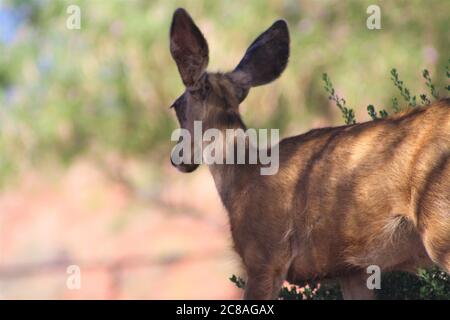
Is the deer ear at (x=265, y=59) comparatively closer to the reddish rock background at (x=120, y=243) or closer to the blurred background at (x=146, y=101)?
the blurred background at (x=146, y=101)

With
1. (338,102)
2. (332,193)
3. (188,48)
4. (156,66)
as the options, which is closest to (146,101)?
(156,66)

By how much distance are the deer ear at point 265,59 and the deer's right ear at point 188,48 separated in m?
0.38

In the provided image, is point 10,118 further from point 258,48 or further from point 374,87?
point 258,48

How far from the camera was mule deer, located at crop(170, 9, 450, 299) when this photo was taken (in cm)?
524

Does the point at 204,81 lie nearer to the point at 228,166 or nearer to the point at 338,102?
the point at 228,166

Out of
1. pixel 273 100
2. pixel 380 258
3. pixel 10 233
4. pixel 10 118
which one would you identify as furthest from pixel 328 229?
pixel 10 233

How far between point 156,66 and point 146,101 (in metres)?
0.65

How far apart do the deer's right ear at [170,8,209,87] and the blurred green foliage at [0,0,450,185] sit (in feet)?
26.4

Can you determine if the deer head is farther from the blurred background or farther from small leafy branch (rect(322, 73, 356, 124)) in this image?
the blurred background

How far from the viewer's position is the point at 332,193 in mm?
5586

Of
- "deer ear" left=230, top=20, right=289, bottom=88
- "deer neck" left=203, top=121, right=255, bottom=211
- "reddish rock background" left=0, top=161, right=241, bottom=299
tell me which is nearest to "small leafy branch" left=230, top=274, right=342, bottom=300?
"deer neck" left=203, top=121, right=255, bottom=211

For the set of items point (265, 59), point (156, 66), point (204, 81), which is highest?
point (156, 66)

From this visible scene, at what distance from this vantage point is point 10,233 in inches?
813

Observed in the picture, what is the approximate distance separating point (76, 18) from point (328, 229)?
10393mm
